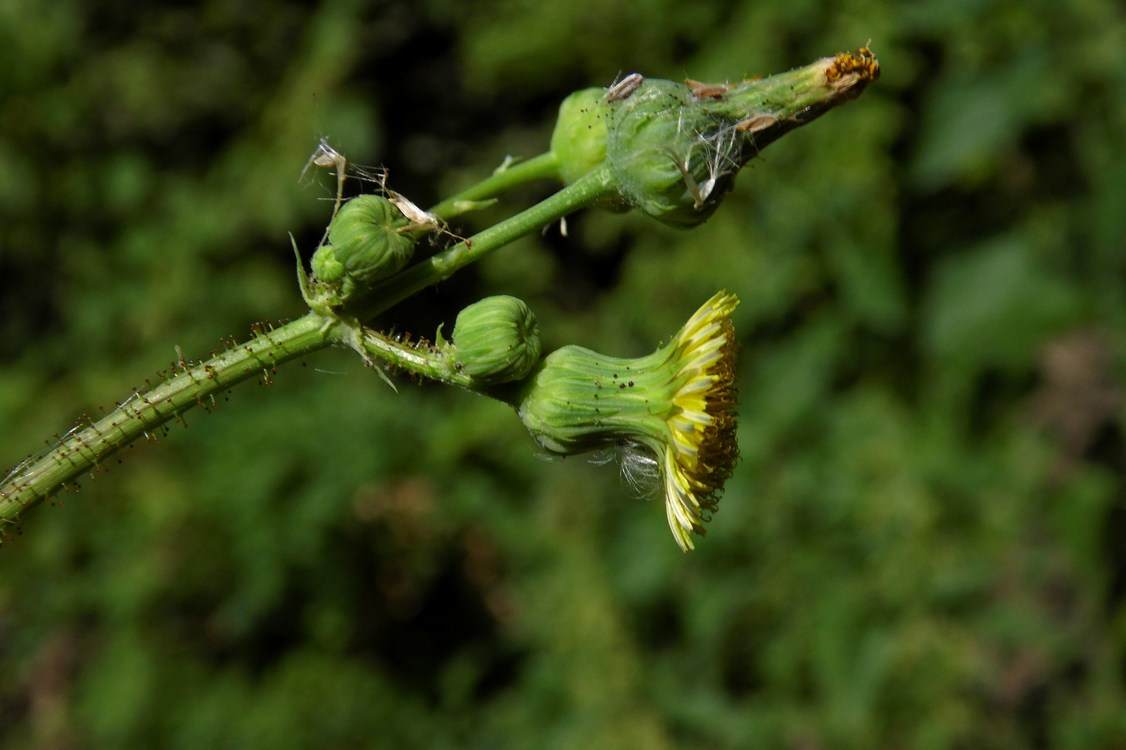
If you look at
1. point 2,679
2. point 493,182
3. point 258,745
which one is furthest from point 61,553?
point 493,182

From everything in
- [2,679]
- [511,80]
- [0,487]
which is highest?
[511,80]

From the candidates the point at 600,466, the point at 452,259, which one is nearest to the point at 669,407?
the point at 452,259

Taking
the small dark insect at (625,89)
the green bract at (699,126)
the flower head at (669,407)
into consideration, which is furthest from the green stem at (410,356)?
the small dark insect at (625,89)

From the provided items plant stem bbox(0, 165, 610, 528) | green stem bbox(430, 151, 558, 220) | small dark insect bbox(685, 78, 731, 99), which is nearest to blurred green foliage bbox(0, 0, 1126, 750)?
green stem bbox(430, 151, 558, 220)

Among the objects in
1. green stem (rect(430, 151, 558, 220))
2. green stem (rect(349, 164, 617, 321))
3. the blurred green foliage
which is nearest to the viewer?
green stem (rect(349, 164, 617, 321))

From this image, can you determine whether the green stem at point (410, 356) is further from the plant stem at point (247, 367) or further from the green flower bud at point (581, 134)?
the green flower bud at point (581, 134)

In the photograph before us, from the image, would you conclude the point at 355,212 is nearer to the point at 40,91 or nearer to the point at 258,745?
the point at 258,745

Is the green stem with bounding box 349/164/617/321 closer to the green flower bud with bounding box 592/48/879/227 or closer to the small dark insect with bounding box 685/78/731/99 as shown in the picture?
the green flower bud with bounding box 592/48/879/227
